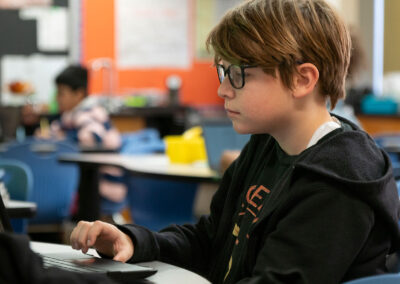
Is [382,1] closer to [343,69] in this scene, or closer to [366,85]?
[366,85]

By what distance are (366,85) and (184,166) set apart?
509cm

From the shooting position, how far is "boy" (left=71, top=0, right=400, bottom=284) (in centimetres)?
97

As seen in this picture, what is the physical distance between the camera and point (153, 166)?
295 cm

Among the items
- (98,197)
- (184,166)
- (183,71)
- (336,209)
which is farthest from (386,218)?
(183,71)

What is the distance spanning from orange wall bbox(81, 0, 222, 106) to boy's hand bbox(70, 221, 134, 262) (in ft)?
22.6

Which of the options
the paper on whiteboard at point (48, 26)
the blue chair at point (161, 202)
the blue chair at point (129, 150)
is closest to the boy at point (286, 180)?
the blue chair at point (161, 202)

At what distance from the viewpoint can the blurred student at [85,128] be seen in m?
4.21

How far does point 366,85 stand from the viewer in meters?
7.62

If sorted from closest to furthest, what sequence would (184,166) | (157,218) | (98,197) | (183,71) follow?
1. (184,166)
2. (157,218)
3. (98,197)
4. (183,71)

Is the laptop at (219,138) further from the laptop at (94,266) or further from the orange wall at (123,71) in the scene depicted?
the orange wall at (123,71)

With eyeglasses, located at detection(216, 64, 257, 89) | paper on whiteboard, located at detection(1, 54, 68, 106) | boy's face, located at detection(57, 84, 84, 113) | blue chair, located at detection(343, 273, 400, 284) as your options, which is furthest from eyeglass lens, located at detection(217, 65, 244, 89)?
paper on whiteboard, located at detection(1, 54, 68, 106)

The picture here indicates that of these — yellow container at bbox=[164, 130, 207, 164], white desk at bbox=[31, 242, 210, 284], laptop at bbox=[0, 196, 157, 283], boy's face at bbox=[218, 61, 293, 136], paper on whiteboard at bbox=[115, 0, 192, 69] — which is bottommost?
yellow container at bbox=[164, 130, 207, 164]

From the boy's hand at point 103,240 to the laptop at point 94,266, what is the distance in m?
0.03

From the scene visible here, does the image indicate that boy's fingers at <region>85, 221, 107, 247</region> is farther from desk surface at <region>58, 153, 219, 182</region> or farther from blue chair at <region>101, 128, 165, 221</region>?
blue chair at <region>101, 128, 165, 221</region>
